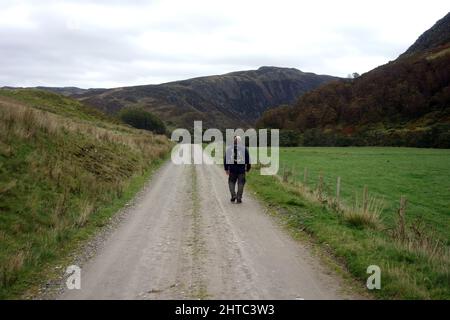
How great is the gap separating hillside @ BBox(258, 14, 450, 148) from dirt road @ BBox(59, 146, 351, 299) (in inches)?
3893

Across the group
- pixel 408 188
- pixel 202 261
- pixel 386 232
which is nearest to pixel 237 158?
pixel 386 232

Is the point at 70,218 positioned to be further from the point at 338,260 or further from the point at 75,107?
the point at 75,107

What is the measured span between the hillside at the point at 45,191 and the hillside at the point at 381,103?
93.4m

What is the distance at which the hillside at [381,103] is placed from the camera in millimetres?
121188

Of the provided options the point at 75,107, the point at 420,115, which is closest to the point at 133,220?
the point at 75,107

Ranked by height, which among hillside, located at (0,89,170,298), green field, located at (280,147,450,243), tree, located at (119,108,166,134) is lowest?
green field, located at (280,147,450,243)

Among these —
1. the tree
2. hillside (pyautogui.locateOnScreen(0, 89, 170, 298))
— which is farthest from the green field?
the tree

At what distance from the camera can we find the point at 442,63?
132 metres

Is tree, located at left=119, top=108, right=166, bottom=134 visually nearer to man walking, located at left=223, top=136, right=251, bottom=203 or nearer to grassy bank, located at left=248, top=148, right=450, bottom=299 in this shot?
grassy bank, located at left=248, top=148, right=450, bottom=299

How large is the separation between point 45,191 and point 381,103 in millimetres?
132899

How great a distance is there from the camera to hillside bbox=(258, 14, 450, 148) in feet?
398

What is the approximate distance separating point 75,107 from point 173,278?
226 ft

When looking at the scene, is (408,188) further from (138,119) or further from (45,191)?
(138,119)
